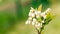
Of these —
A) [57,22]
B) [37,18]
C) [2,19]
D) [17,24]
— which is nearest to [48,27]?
[57,22]

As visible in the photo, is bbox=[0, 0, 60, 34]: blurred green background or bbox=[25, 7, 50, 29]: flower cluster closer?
bbox=[25, 7, 50, 29]: flower cluster

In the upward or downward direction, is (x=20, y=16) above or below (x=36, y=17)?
above

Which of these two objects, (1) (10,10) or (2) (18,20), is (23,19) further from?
(1) (10,10)

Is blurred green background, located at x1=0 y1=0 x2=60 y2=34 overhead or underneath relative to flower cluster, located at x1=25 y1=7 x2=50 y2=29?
overhead

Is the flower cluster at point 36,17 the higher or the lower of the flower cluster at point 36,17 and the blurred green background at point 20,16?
the lower

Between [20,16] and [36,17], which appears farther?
[20,16]
